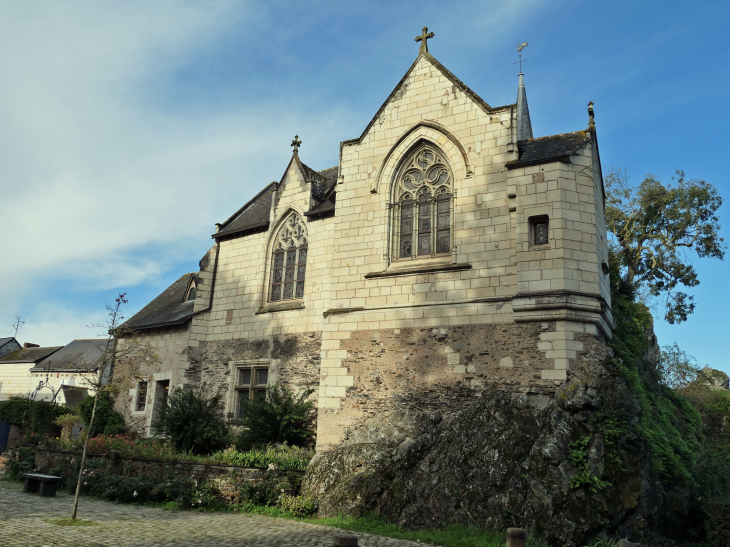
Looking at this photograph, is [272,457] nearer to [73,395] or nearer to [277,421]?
[277,421]

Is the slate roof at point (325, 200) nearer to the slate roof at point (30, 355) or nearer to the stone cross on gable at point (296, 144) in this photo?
the stone cross on gable at point (296, 144)

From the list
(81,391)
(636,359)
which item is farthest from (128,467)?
(81,391)

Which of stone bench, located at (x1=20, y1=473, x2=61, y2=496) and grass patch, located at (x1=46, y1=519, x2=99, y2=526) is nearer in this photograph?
grass patch, located at (x1=46, y1=519, x2=99, y2=526)

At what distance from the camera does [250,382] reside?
1589 cm

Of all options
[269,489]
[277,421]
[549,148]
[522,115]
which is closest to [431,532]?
[269,489]

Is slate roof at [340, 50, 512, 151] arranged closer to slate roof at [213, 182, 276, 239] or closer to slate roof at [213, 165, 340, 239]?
slate roof at [213, 165, 340, 239]

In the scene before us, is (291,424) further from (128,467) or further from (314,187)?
(314,187)

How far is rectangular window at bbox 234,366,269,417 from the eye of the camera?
15.7m

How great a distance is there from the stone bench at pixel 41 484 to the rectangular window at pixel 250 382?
4.74 m

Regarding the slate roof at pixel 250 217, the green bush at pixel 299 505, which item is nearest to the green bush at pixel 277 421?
the green bush at pixel 299 505

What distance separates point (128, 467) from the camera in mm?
12828

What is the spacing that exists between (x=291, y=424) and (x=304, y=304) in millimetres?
3342

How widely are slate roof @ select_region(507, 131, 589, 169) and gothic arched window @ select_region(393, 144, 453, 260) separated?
5.70 feet

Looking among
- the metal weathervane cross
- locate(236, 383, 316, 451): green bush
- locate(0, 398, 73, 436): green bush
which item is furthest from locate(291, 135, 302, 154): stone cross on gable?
locate(0, 398, 73, 436): green bush
